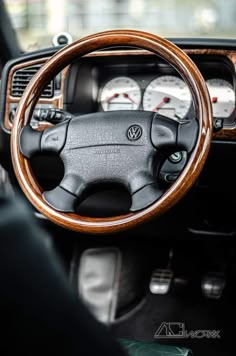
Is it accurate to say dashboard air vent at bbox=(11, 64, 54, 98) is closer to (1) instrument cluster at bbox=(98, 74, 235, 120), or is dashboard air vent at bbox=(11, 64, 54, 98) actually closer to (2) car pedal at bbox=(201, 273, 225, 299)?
(1) instrument cluster at bbox=(98, 74, 235, 120)

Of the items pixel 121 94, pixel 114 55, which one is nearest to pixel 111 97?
pixel 121 94

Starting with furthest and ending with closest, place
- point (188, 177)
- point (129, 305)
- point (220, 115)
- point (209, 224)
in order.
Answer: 1. point (129, 305)
2. point (209, 224)
3. point (220, 115)
4. point (188, 177)

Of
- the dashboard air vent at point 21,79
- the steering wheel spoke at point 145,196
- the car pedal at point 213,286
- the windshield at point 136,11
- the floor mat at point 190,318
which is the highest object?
the windshield at point 136,11

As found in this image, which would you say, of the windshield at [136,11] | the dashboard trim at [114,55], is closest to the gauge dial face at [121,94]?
the dashboard trim at [114,55]

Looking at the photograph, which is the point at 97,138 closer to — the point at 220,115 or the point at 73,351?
the point at 220,115

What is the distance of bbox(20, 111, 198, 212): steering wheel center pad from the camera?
5.08 feet

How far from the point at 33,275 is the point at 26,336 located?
0.21 feet

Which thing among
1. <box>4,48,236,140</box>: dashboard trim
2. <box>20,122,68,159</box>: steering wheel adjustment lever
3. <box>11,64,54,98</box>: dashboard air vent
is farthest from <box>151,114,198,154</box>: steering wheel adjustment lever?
<box>11,64,54,98</box>: dashboard air vent

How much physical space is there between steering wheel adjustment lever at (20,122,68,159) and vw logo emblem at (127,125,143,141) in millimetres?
166

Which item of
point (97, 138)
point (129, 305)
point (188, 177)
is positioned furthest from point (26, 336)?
point (129, 305)

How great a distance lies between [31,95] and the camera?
5.61 feet

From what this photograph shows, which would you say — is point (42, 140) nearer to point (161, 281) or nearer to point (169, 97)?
point (169, 97)

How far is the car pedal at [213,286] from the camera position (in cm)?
232

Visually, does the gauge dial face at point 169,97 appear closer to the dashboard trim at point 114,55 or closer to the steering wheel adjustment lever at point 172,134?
the dashboard trim at point 114,55
